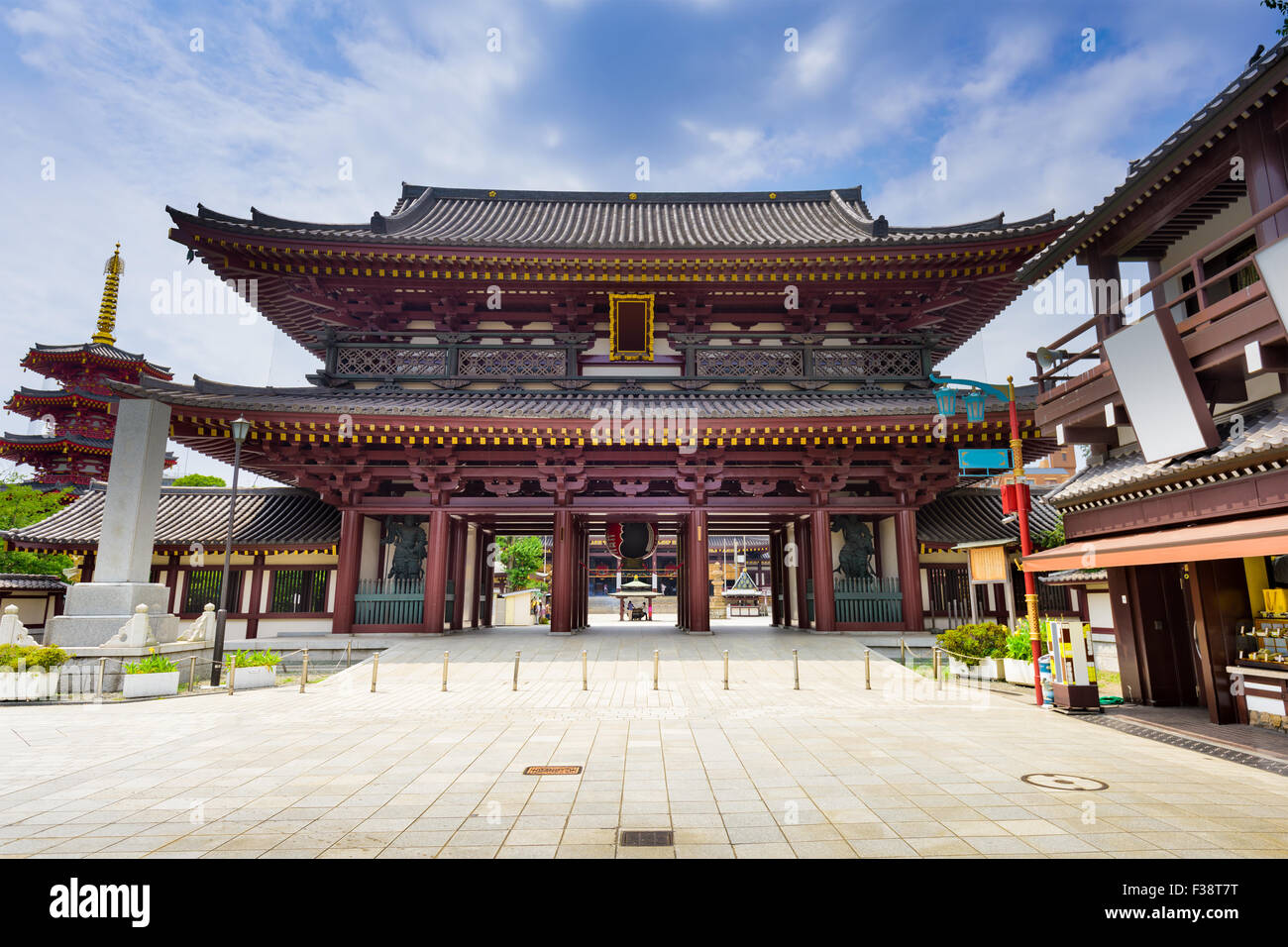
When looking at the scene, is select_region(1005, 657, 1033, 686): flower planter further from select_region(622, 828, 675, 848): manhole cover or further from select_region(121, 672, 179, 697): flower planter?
select_region(121, 672, 179, 697): flower planter

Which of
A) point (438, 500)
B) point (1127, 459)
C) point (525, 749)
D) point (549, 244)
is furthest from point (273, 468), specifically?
point (1127, 459)

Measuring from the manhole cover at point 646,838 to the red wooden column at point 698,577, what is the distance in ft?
38.2

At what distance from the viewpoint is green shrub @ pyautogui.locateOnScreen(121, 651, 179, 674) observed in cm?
1129

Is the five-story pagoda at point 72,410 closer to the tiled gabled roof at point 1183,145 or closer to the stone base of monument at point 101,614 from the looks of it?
the stone base of monument at point 101,614

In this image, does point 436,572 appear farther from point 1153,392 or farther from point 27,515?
point 27,515

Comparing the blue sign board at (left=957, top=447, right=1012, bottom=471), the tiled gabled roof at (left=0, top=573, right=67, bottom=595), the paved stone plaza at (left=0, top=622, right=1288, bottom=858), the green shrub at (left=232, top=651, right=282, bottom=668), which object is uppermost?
the blue sign board at (left=957, top=447, right=1012, bottom=471)

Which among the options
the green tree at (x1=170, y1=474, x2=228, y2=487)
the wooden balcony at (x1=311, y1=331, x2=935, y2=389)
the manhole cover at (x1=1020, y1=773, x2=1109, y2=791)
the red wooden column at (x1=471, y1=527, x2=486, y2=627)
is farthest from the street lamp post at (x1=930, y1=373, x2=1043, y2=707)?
the green tree at (x1=170, y1=474, x2=228, y2=487)

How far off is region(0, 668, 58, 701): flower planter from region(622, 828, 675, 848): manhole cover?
11.9 m

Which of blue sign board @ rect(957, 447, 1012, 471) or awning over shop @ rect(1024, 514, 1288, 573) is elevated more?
blue sign board @ rect(957, 447, 1012, 471)

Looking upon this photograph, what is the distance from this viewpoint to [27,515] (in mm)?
25609

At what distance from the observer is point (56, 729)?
337 inches

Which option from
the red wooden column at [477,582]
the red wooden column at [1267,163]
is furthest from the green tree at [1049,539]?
the red wooden column at [477,582]
